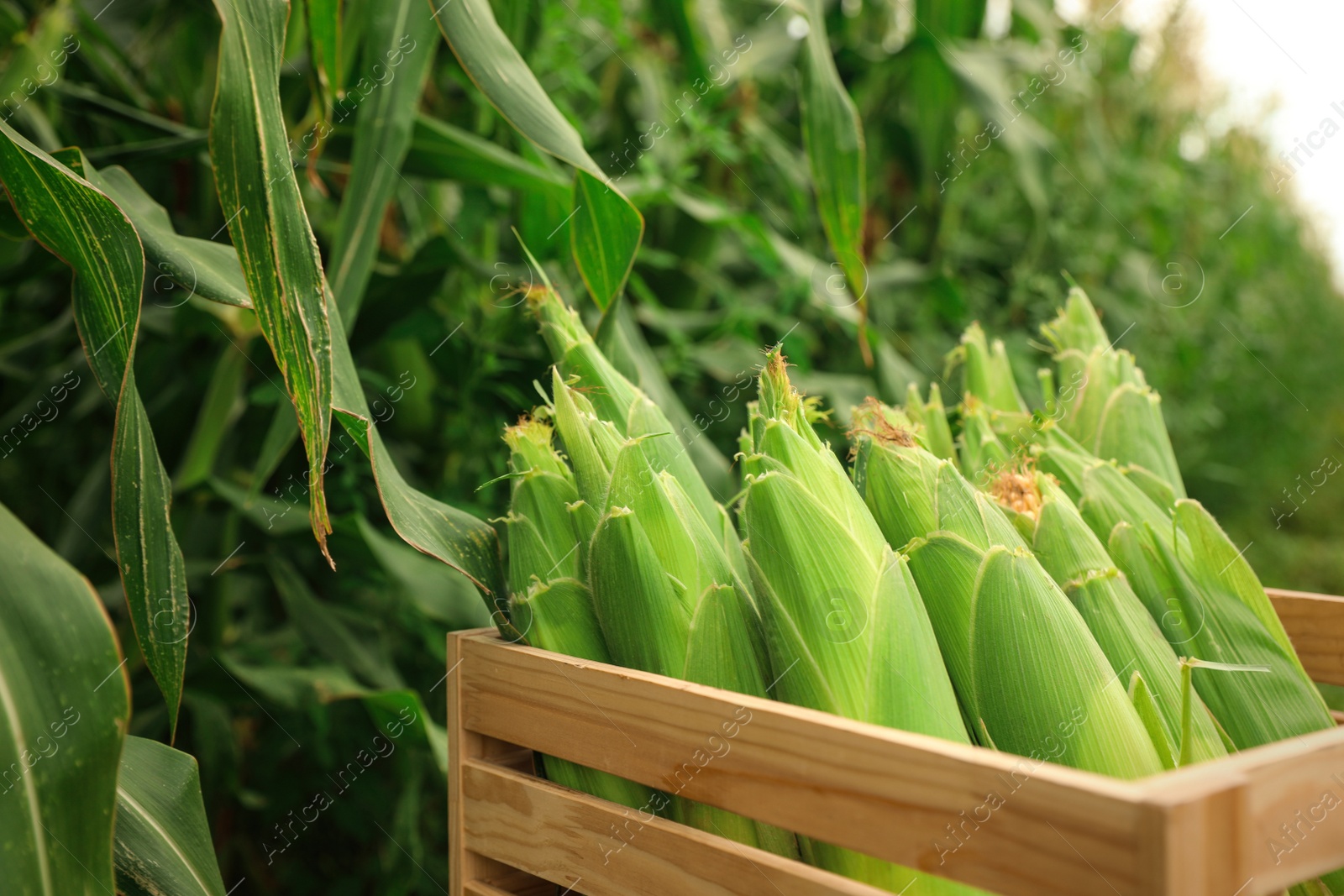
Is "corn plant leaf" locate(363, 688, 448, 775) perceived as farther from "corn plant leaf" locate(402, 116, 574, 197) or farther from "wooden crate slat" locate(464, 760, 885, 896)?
"corn plant leaf" locate(402, 116, 574, 197)

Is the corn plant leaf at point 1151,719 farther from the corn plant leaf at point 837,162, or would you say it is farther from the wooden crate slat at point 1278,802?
the corn plant leaf at point 837,162

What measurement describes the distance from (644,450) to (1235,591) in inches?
11.7

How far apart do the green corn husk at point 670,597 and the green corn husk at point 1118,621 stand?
0.47ft

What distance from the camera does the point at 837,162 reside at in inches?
26.6

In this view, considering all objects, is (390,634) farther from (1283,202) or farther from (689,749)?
(1283,202)

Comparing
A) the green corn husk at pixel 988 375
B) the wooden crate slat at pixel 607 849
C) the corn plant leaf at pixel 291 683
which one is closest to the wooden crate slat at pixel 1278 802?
the wooden crate slat at pixel 607 849

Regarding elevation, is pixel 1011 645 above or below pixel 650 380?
below

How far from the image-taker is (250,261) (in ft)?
1.26

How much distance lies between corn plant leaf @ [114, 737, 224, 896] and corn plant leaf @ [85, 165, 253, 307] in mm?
234

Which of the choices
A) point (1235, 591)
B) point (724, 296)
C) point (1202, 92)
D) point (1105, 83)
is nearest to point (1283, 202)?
point (1202, 92)

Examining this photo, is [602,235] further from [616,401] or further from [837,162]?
[837,162]

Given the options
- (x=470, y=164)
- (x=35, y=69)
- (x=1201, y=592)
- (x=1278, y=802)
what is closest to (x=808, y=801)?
(x=1278, y=802)

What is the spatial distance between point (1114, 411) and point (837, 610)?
0.96 feet

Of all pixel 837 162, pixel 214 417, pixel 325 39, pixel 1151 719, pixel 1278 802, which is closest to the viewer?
pixel 1278 802
